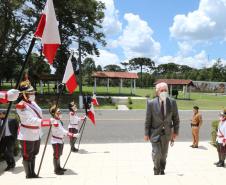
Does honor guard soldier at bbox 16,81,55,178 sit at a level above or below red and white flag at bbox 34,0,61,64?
below

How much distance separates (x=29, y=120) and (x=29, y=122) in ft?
0.18

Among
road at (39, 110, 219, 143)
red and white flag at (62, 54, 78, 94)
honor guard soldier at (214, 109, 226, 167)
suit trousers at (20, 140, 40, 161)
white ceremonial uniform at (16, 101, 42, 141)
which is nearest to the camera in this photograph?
white ceremonial uniform at (16, 101, 42, 141)

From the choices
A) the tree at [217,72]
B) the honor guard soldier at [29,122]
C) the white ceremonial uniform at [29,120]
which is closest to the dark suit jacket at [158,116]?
the honor guard soldier at [29,122]

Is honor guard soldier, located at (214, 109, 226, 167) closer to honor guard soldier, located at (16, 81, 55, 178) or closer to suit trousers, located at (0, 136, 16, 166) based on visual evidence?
honor guard soldier, located at (16, 81, 55, 178)

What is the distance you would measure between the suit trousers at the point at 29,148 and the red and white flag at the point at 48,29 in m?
2.57

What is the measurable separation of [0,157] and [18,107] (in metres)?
3.99

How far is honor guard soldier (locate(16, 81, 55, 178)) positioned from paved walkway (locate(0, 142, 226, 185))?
46cm

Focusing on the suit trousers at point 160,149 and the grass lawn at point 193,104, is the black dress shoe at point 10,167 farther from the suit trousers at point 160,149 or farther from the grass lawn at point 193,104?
the grass lawn at point 193,104

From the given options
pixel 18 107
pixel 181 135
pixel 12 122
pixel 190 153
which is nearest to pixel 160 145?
pixel 18 107

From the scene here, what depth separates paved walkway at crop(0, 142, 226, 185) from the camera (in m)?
6.19

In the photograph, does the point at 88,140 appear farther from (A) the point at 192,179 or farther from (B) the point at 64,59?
(B) the point at 64,59

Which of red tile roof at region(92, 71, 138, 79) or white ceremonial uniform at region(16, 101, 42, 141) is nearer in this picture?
white ceremonial uniform at region(16, 101, 42, 141)

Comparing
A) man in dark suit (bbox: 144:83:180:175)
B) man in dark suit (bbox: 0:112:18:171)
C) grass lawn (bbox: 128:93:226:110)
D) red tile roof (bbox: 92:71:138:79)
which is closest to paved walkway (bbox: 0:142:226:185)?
man in dark suit (bbox: 0:112:18:171)

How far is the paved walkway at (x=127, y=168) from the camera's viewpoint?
6191 millimetres
